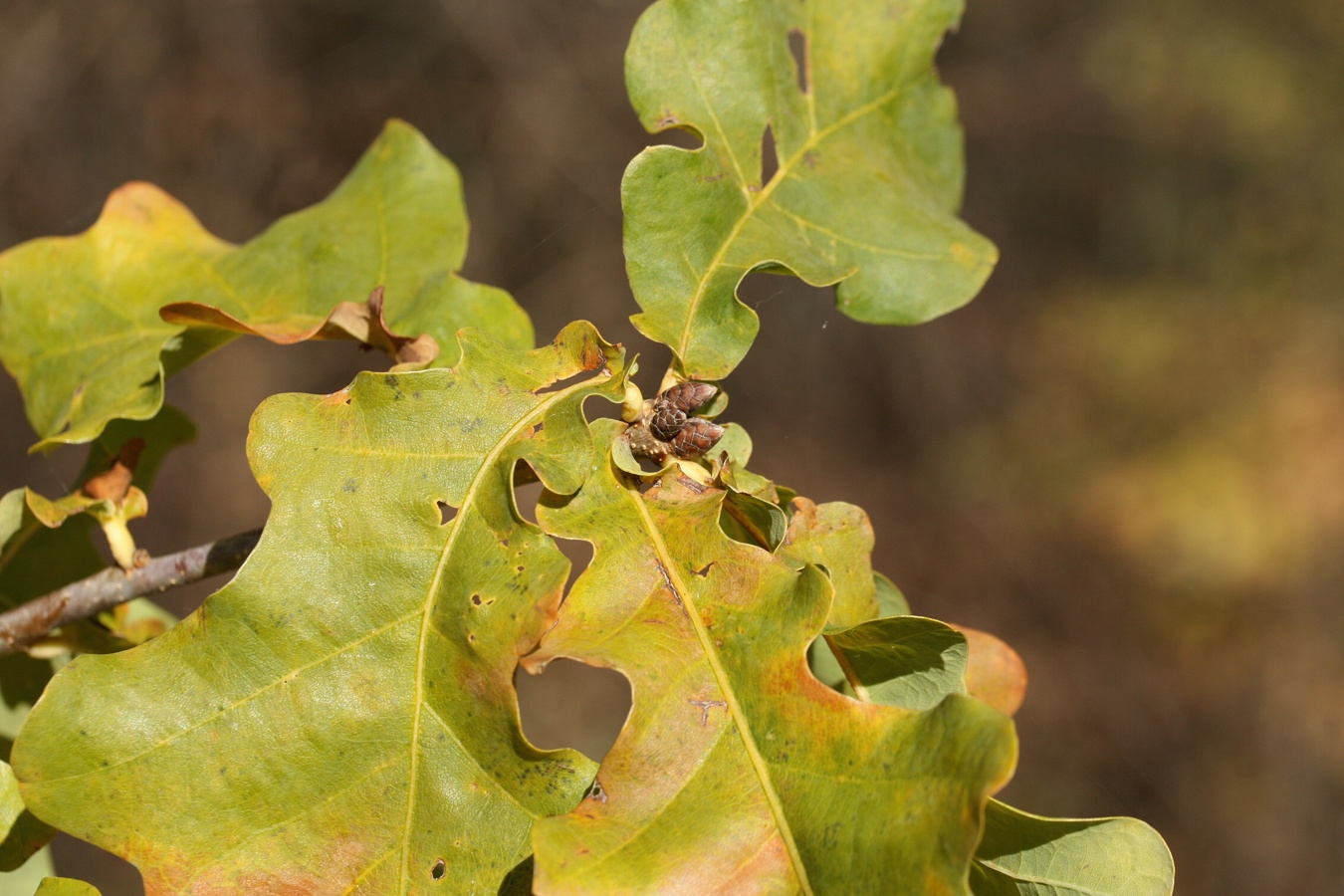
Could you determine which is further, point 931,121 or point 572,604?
point 931,121

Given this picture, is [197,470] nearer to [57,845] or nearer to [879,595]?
[57,845]

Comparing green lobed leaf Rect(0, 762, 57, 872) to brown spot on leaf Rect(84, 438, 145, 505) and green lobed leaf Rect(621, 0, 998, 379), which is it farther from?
green lobed leaf Rect(621, 0, 998, 379)

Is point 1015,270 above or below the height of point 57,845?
above

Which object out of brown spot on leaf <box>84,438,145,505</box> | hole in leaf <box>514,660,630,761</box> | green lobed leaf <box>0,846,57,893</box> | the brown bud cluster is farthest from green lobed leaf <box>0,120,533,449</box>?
hole in leaf <box>514,660,630,761</box>

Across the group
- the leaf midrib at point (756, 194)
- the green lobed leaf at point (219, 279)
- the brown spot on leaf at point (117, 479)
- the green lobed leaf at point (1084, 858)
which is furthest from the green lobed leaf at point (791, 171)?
the brown spot on leaf at point (117, 479)

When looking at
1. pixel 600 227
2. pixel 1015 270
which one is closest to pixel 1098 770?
pixel 1015 270

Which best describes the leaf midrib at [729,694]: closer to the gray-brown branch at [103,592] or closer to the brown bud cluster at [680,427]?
the brown bud cluster at [680,427]
